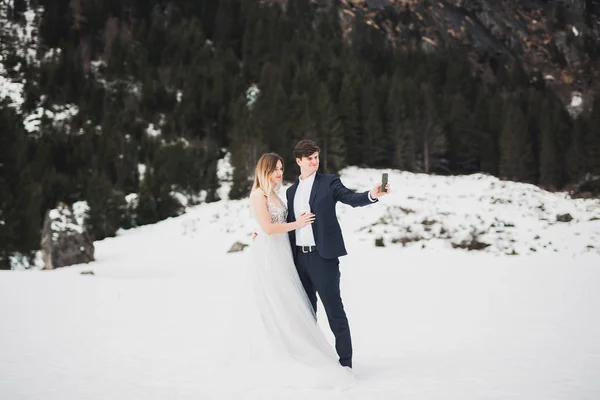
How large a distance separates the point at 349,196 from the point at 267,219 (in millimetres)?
837

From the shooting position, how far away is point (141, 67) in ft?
240

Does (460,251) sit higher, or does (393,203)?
(393,203)

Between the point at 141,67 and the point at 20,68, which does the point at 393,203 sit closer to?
the point at 141,67

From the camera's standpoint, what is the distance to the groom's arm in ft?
14.2

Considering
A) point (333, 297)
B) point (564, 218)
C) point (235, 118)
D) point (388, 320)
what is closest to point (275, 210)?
point (333, 297)

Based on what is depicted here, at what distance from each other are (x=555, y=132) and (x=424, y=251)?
41.9 metres

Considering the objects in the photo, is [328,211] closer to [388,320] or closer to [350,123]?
[388,320]

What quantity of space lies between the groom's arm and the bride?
0.54 m

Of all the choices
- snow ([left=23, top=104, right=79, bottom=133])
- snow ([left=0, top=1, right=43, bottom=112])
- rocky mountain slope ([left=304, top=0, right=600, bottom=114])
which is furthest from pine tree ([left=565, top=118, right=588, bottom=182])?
snow ([left=0, top=1, right=43, bottom=112])

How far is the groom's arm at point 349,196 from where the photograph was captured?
432cm

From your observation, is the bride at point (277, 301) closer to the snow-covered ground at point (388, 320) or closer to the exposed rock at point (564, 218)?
the snow-covered ground at point (388, 320)

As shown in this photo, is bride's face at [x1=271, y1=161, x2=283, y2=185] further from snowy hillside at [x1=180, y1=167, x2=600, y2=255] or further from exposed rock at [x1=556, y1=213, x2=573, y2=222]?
exposed rock at [x1=556, y1=213, x2=573, y2=222]

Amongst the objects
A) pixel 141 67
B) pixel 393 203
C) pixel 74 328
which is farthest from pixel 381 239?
pixel 141 67

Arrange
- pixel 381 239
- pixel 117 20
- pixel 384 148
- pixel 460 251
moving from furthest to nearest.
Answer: pixel 117 20 < pixel 384 148 < pixel 381 239 < pixel 460 251
